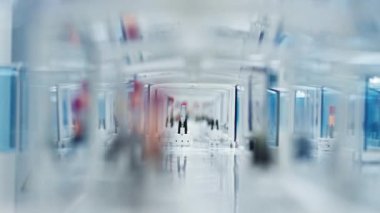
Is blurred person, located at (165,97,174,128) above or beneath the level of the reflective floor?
above

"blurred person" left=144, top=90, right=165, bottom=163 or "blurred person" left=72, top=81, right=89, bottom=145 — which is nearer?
"blurred person" left=72, top=81, right=89, bottom=145

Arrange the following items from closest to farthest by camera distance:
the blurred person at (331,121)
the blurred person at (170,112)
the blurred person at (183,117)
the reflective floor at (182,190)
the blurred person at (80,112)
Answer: the reflective floor at (182,190) < the blurred person at (80,112) < the blurred person at (331,121) < the blurred person at (170,112) < the blurred person at (183,117)

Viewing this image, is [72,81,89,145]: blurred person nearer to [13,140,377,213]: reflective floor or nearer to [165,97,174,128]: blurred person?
[13,140,377,213]: reflective floor

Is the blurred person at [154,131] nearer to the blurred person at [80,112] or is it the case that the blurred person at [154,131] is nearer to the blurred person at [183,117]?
the blurred person at [183,117]

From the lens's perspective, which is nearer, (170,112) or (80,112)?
(80,112)

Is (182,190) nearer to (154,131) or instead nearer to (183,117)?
(154,131)

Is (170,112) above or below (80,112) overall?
below

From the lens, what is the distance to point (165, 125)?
11.5m

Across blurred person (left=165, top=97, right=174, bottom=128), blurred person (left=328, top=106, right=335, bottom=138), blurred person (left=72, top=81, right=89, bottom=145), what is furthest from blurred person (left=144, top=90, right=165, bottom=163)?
blurred person (left=328, top=106, right=335, bottom=138)

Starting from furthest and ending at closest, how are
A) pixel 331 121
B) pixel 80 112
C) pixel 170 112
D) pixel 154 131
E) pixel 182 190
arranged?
pixel 170 112
pixel 154 131
pixel 331 121
pixel 80 112
pixel 182 190

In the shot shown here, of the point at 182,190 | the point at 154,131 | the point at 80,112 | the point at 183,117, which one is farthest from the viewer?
the point at 183,117

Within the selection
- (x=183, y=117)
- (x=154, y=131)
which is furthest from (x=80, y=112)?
(x=183, y=117)

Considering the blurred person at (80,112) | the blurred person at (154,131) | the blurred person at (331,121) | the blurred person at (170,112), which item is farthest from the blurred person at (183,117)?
the blurred person at (80,112)

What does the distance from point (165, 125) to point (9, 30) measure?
25.8ft
